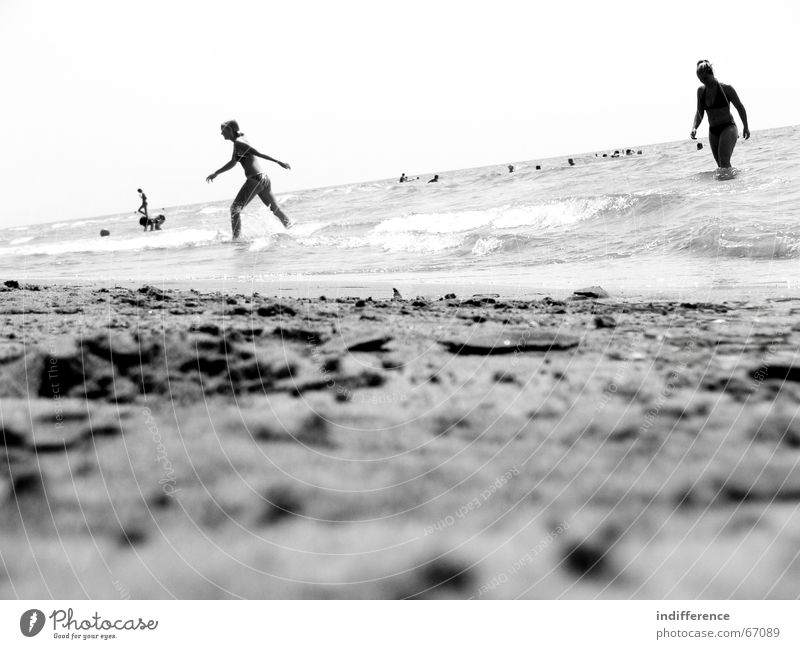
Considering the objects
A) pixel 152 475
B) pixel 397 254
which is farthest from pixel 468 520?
pixel 397 254

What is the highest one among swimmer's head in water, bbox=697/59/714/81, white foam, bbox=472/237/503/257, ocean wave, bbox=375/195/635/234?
swimmer's head in water, bbox=697/59/714/81

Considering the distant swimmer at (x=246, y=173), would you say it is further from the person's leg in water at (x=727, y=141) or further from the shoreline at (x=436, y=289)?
the person's leg in water at (x=727, y=141)

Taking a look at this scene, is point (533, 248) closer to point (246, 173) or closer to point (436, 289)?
point (436, 289)

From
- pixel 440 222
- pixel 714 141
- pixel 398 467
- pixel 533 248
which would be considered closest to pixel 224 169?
pixel 440 222

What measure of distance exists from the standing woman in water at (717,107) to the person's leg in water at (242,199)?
211 inches

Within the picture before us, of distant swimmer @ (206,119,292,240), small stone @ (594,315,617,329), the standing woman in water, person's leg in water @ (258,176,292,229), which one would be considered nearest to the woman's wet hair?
the standing woman in water

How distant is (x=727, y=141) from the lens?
23.7 feet

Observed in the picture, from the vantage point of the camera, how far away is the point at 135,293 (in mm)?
3260

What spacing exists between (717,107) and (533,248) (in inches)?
120

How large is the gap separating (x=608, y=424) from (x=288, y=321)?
1015 millimetres

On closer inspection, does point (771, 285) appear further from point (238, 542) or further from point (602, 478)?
point (238, 542)

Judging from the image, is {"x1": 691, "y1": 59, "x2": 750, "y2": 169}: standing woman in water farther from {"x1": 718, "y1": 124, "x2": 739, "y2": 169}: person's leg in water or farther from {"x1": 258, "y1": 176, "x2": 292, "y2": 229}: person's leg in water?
{"x1": 258, "y1": 176, "x2": 292, "y2": 229}: person's leg in water

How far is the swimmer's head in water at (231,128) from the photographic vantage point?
8.37 meters

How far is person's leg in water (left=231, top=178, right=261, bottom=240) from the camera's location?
8617 millimetres
